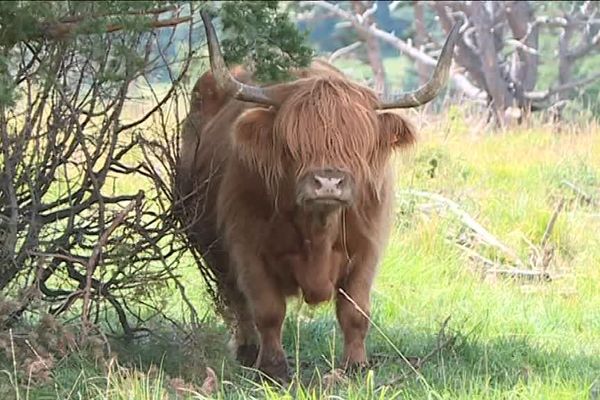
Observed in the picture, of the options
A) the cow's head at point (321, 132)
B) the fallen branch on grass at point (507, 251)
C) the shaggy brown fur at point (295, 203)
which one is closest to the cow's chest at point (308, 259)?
the shaggy brown fur at point (295, 203)

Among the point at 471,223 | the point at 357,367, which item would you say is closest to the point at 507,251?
the point at 471,223

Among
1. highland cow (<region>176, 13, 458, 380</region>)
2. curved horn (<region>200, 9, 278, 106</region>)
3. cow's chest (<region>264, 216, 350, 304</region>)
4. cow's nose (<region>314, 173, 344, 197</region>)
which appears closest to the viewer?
curved horn (<region>200, 9, 278, 106</region>)

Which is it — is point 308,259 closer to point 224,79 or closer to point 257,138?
point 257,138

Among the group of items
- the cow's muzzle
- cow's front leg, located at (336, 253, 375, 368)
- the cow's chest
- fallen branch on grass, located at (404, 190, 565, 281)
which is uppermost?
the cow's muzzle

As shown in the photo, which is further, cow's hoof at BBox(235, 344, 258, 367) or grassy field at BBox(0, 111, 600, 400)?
cow's hoof at BBox(235, 344, 258, 367)

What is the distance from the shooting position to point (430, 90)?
607cm

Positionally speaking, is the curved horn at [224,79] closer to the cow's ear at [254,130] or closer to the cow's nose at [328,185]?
the cow's ear at [254,130]

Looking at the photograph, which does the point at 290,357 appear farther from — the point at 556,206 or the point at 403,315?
the point at 556,206

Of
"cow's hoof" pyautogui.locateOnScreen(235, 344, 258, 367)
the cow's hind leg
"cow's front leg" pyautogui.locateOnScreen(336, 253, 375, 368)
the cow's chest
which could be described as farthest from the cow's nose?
"cow's hoof" pyautogui.locateOnScreen(235, 344, 258, 367)

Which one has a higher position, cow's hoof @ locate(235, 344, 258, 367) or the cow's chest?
the cow's chest

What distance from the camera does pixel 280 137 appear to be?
5.90 meters

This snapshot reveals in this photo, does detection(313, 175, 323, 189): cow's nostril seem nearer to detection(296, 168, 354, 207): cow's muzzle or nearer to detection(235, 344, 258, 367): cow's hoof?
detection(296, 168, 354, 207): cow's muzzle

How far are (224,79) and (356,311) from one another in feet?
4.44

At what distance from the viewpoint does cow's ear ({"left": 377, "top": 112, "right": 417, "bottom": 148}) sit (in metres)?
6.07
